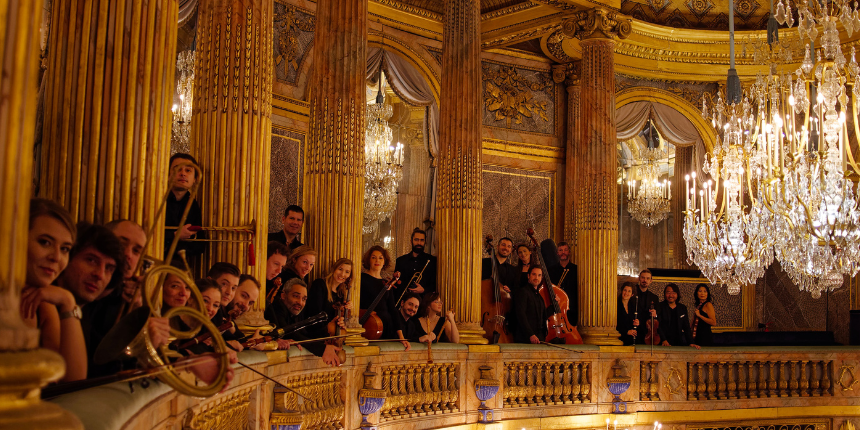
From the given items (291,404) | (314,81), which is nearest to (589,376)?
(314,81)

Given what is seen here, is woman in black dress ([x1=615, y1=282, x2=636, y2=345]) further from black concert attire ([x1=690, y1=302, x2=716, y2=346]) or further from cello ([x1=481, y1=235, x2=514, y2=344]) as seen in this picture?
cello ([x1=481, y1=235, x2=514, y2=344])

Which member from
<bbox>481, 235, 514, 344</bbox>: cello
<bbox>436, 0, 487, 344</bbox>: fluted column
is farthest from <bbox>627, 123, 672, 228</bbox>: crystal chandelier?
<bbox>436, 0, 487, 344</bbox>: fluted column

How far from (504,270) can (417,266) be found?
1.41 m

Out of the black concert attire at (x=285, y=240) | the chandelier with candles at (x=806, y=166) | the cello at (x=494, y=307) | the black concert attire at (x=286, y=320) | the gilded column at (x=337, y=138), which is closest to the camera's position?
the black concert attire at (x=286, y=320)

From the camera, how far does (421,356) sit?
26.2 ft

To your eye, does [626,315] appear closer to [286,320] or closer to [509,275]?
[509,275]

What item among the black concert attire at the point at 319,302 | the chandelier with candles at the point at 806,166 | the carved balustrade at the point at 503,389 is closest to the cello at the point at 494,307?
the carved balustrade at the point at 503,389

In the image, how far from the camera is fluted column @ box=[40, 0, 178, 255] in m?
3.29

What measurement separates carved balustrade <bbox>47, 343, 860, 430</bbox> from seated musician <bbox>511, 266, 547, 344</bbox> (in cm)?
27

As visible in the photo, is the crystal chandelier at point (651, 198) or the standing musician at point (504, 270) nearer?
the standing musician at point (504, 270)

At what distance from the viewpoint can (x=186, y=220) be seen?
5.07 m

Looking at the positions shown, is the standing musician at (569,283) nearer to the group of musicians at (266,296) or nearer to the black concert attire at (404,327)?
the group of musicians at (266,296)

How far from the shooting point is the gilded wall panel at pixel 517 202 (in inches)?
557

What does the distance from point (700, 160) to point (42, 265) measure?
50.6ft
